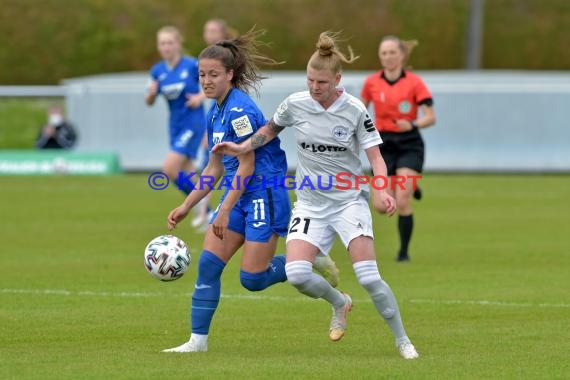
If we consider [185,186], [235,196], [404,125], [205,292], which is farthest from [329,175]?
[185,186]

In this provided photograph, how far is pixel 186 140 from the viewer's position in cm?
1617

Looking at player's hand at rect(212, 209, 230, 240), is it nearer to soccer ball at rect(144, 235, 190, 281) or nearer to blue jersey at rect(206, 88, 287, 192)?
blue jersey at rect(206, 88, 287, 192)

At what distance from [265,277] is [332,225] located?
0.65m

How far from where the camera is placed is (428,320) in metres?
9.73

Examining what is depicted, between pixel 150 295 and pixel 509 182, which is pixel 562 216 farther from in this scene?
pixel 150 295

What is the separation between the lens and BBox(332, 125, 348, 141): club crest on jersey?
8.11 meters

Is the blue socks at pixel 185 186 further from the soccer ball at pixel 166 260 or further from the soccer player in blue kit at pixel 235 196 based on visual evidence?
the soccer player in blue kit at pixel 235 196

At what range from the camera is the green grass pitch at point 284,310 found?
25.3ft

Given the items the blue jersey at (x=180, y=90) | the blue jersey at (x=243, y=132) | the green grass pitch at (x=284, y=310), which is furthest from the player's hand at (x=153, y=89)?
the blue jersey at (x=243, y=132)

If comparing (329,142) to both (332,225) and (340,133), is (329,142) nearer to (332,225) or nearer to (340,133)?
(340,133)

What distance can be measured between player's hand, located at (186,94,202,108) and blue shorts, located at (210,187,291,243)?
761 centimetres

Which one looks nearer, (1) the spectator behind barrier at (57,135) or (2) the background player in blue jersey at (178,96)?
(2) the background player in blue jersey at (178,96)

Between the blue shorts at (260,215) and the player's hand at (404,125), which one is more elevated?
the blue shorts at (260,215)

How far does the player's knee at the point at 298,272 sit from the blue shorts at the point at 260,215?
0.41m
